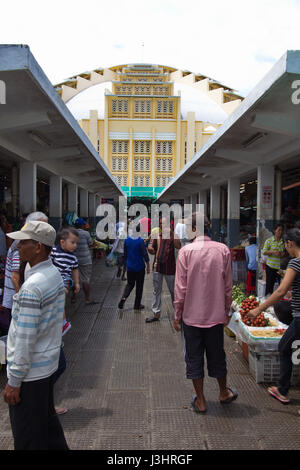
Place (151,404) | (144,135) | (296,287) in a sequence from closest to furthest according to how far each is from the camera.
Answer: (296,287) < (151,404) < (144,135)

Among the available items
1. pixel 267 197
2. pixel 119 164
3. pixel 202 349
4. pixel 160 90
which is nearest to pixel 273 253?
pixel 267 197

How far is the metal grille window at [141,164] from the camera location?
35.6 m

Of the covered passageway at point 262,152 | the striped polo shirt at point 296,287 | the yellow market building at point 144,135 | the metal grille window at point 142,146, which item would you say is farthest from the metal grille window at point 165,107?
the striped polo shirt at point 296,287

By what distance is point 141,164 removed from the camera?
1406 inches

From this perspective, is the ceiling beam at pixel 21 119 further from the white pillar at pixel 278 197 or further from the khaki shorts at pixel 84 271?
the white pillar at pixel 278 197

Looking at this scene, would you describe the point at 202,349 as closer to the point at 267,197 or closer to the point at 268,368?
the point at 268,368

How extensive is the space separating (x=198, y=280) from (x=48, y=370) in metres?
1.65

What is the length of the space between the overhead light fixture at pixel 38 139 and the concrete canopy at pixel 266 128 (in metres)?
3.76

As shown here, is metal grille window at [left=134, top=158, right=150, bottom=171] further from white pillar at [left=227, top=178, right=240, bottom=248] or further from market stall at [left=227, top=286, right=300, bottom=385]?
market stall at [left=227, top=286, right=300, bottom=385]

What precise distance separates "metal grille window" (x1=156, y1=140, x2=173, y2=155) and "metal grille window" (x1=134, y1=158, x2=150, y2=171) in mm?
1489

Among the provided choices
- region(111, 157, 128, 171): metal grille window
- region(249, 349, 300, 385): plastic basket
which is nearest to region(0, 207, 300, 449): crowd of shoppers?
region(249, 349, 300, 385): plastic basket

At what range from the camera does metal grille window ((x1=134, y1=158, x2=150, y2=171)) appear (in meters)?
35.6

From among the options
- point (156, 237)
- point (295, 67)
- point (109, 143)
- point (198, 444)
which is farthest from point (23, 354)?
point (109, 143)

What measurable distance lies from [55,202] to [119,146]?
24.6 m
